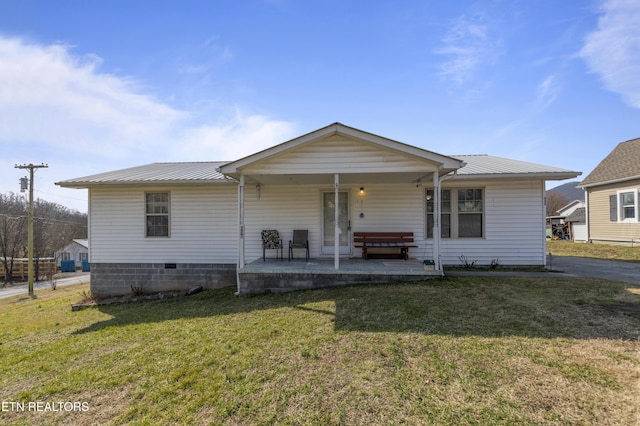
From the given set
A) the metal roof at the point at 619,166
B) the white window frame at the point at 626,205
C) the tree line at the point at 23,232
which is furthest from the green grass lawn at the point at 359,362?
the tree line at the point at 23,232

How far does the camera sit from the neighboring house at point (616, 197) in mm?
13211

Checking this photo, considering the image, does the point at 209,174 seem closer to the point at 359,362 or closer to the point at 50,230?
the point at 359,362

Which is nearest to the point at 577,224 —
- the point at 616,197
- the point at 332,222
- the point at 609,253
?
the point at 616,197

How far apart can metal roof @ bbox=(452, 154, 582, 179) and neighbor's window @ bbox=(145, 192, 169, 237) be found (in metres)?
9.06

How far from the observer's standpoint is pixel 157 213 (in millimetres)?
9320

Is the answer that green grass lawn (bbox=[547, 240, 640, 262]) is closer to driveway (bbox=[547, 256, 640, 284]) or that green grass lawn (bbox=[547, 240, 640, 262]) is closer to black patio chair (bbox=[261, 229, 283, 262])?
driveway (bbox=[547, 256, 640, 284])

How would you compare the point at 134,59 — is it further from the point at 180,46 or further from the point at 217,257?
the point at 217,257

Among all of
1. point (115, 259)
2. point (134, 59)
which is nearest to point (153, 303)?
point (115, 259)

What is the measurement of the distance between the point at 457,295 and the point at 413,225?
135 inches

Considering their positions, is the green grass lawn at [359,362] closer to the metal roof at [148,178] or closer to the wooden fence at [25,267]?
the metal roof at [148,178]

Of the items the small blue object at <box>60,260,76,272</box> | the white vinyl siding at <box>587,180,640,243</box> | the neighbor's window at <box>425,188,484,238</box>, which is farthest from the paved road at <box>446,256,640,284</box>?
the small blue object at <box>60,260,76,272</box>

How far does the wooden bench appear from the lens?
855 cm

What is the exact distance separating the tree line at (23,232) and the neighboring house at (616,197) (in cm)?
3952

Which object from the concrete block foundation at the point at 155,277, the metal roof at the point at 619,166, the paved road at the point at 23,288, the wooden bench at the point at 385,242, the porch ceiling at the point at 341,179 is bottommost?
the paved road at the point at 23,288
